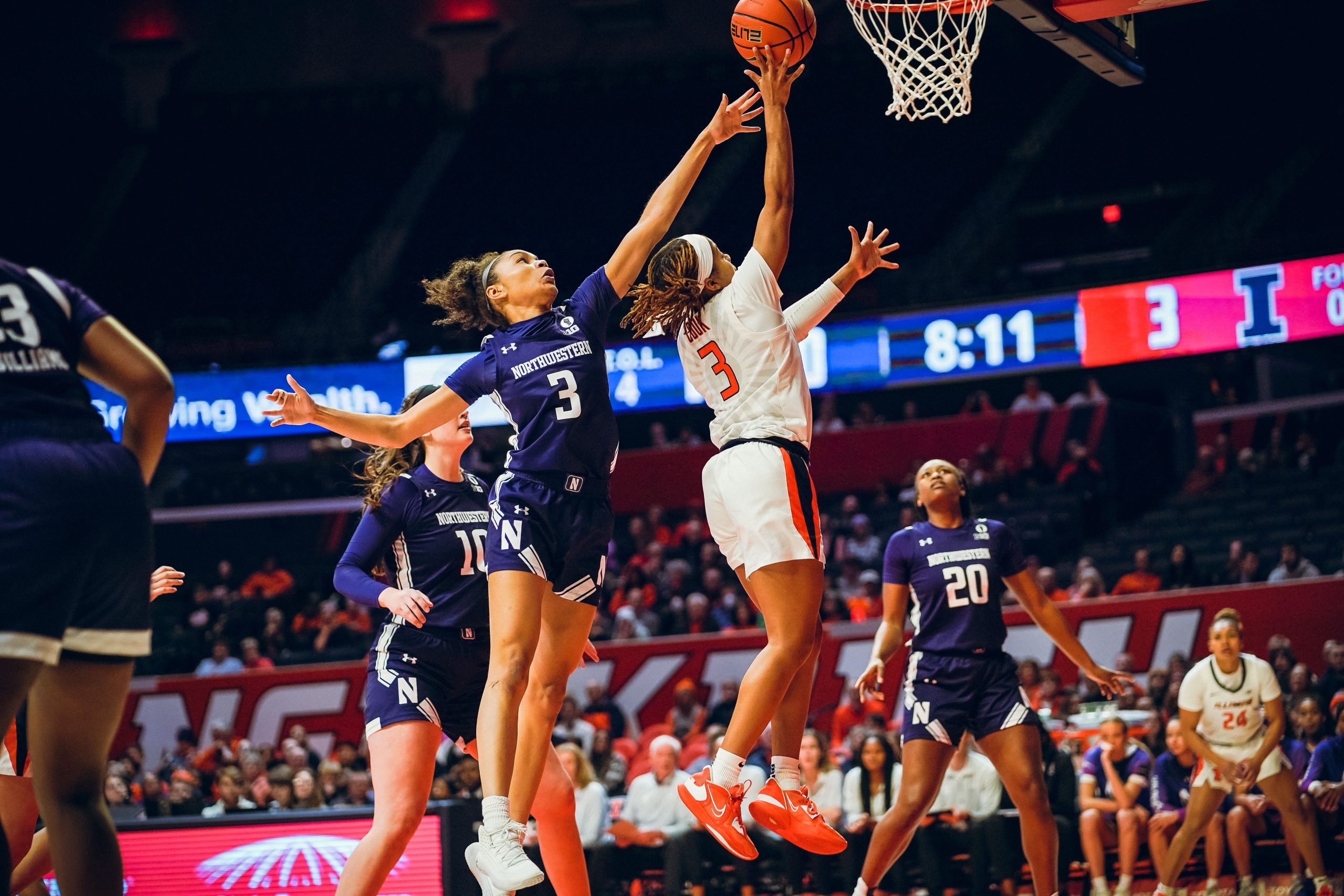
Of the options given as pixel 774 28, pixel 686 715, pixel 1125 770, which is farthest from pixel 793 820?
pixel 686 715

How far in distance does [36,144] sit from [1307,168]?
23.2 metres

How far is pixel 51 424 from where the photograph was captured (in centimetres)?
311

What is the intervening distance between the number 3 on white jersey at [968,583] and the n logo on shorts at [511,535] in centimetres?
275

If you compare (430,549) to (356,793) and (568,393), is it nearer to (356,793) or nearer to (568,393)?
(568,393)

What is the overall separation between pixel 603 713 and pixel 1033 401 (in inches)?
413

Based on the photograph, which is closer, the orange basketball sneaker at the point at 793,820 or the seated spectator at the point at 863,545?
the orange basketball sneaker at the point at 793,820

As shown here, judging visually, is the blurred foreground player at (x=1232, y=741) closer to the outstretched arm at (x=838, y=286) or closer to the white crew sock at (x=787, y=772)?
the white crew sock at (x=787, y=772)

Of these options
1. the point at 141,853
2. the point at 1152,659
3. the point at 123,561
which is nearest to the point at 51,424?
the point at 123,561

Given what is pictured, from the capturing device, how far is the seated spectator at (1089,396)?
21.8 metres

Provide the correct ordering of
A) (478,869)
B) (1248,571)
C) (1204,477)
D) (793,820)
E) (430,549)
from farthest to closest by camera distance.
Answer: (1204,477), (1248,571), (430,549), (793,820), (478,869)

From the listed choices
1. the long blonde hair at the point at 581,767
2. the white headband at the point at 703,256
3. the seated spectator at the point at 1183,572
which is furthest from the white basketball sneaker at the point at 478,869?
the seated spectator at the point at 1183,572

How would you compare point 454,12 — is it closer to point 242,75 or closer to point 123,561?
point 242,75

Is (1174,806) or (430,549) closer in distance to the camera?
(430,549)

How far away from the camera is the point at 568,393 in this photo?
16.4 feet
